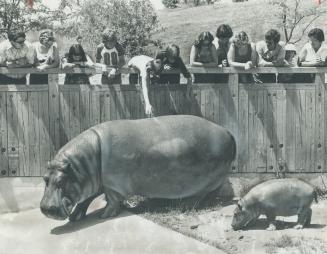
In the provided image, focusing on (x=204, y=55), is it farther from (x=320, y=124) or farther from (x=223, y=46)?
(x=320, y=124)

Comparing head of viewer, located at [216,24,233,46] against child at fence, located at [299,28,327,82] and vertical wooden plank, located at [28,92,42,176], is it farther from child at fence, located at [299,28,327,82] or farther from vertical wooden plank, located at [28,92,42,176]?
vertical wooden plank, located at [28,92,42,176]

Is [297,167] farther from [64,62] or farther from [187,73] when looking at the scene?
[64,62]

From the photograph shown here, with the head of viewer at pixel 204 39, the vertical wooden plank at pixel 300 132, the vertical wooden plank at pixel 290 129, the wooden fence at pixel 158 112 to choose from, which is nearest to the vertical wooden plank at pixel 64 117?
the wooden fence at pixel 158 112

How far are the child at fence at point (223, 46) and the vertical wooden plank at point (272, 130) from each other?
786 millimetres

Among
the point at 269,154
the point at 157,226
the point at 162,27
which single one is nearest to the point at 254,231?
the point at 157,226

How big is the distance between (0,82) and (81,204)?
2552 mm

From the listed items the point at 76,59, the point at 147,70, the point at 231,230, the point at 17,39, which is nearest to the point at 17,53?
the point at 17,39

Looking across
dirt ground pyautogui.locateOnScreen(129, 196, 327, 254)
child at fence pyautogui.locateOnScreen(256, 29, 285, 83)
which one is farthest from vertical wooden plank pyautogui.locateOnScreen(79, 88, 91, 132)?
child at fence pyautogui.locateOnScreen(256, 29, 285, 83)

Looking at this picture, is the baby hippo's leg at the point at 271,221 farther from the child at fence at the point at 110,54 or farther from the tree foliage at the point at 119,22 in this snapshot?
the tree foliage at the point at 119,22

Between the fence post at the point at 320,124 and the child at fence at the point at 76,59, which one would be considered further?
the fence post at the point at 320,124

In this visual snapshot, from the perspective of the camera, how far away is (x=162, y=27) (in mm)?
30109

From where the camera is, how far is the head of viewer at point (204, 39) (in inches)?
420

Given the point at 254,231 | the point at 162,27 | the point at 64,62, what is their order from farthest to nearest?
the point at 162,27, the point at 64,62, the point at 254,231

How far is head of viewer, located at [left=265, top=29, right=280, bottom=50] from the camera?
10.8 m
